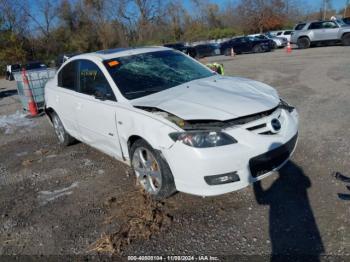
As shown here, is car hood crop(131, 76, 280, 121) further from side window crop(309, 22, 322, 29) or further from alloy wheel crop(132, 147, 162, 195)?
side window crop(309, 22, 322, 29)

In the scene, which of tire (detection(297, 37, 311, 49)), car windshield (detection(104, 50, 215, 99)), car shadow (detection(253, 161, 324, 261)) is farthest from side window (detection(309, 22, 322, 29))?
car shadow (detection(253, 161, 324, 261))

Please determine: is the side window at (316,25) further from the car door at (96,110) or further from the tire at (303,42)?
the car door at (96,110)

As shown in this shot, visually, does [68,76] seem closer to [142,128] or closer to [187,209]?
[142,128]

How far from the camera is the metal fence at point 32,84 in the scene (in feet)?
29.0

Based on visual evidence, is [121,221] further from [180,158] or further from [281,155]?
[281,155]

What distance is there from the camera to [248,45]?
26.5 m

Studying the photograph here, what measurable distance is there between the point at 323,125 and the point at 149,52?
320 cm

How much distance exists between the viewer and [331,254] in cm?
259

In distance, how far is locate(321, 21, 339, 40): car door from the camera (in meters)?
21.4

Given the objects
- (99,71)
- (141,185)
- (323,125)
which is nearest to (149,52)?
(99,71)

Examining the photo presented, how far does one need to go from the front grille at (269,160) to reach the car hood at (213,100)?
1.40 ft

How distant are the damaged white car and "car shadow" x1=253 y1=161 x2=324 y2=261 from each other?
1.25 ft

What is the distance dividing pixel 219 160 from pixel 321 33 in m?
22.5

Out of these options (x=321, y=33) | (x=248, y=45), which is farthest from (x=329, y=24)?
(x=248, y=45)
